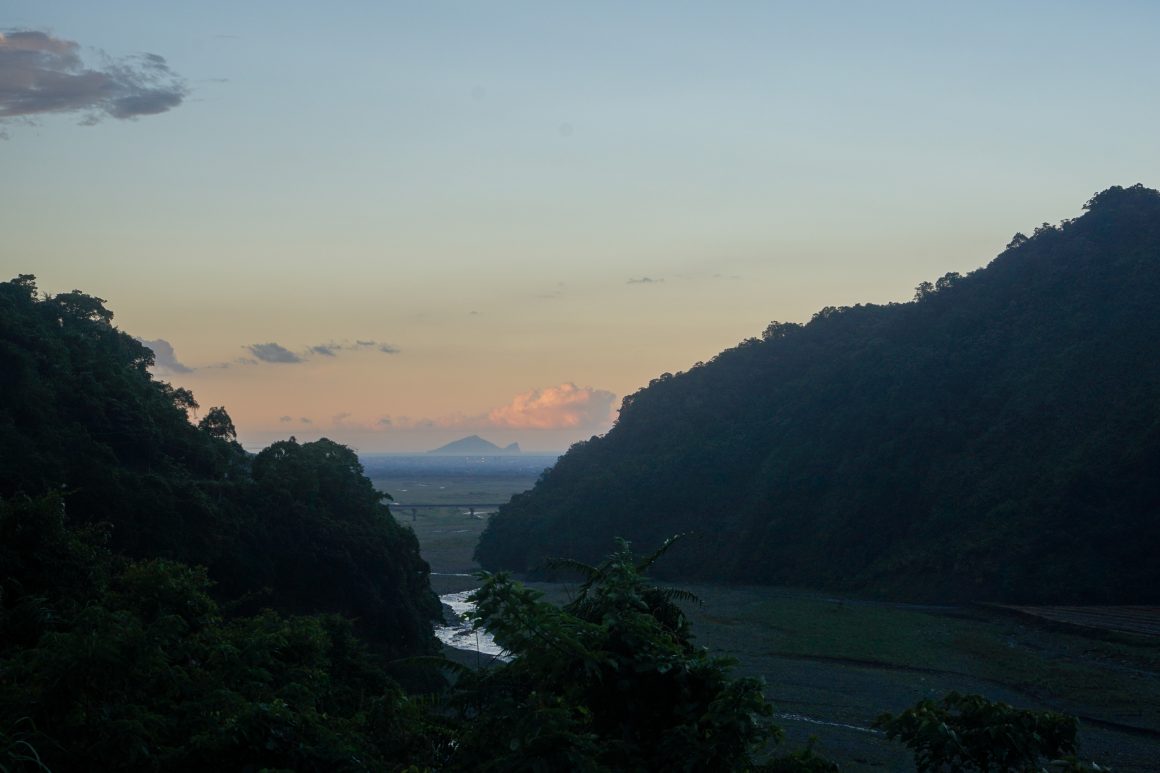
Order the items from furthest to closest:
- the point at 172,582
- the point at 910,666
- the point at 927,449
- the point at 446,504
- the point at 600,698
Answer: the point at 446,504 < the point at 927,449 < the point at 910,666 < the point at 172,582 < the point at 600,698

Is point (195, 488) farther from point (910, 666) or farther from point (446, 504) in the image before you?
point (446, 504)

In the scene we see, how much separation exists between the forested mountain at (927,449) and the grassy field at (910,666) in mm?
5256

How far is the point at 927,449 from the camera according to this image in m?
56.5

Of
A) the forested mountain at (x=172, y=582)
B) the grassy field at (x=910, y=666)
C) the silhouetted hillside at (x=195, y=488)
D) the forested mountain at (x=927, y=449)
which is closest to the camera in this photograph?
the forested mountain at (x=172, y=582)

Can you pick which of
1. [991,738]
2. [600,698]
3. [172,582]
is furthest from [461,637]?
[991,738]

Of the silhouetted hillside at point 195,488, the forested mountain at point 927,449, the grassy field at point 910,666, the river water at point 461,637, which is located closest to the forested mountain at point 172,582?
the silhouetted hillside at point 195,488

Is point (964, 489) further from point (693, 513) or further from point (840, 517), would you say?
point (693, 513)

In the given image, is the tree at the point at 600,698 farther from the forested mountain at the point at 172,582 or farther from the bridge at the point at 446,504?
the bridge at the point at 446,504

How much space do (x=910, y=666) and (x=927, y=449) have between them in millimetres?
26736

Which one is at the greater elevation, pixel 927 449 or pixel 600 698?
pixel 927 449

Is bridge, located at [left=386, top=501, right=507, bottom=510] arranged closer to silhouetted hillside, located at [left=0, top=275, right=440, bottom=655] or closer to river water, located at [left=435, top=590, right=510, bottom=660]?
river water, located at [left=435, top=590, right=510, bottom=660]

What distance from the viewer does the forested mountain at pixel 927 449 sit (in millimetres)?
45406

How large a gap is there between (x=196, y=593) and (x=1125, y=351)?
50.8 metres

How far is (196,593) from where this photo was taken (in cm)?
1473
